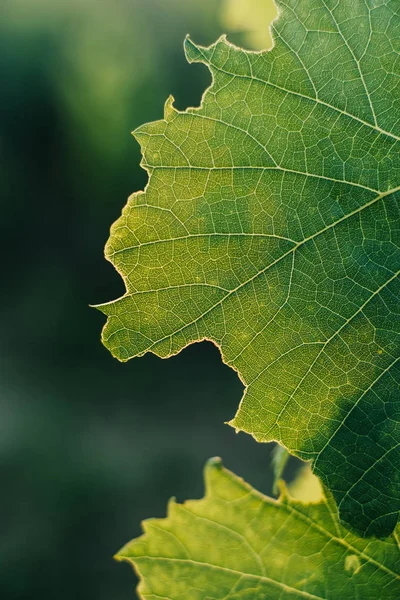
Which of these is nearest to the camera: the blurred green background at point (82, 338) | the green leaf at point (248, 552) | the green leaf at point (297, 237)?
the green leaf at point (297, 237)

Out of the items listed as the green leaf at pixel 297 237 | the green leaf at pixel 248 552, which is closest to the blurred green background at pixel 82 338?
the green leaf at pixel 248 552

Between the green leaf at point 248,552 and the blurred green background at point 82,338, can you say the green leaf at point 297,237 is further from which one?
the blurred green background at point 82,338

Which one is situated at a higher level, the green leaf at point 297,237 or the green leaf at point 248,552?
the green leaf at point 297,237

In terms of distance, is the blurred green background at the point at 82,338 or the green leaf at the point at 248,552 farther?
the blurred green background at the point at 82,338

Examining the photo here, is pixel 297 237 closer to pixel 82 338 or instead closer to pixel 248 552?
pixel 248 552

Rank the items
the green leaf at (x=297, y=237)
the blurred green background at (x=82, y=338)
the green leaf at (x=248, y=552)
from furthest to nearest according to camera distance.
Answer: the blurred green background at (x=82, y=338) → the green leaf at (x=248, y=552) → the green leaf at (x=297, y=237)

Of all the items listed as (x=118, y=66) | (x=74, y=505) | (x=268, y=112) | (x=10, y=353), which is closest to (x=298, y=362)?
(x=268, y=112)

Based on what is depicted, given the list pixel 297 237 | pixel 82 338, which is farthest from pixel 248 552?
pixel 82 338
